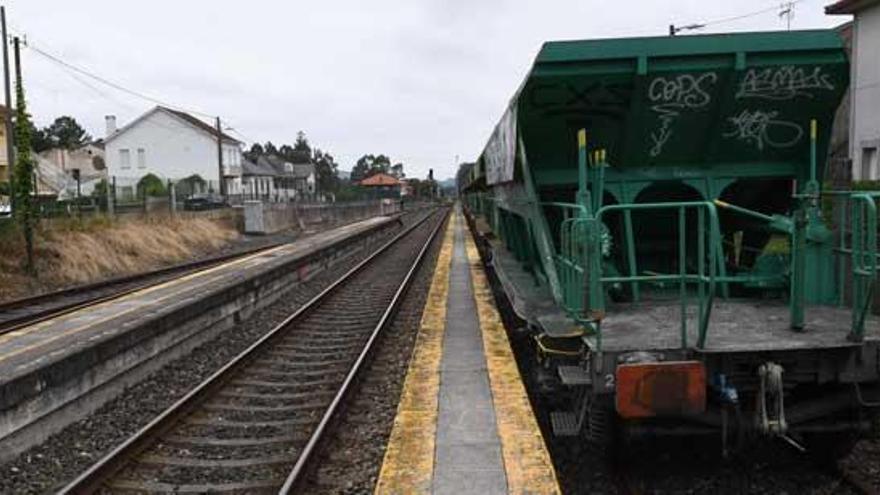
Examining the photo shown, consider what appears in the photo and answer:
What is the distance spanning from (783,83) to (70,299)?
1334cm

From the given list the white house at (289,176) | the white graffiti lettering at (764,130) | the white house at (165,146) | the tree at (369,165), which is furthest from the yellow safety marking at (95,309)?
the tree at (369,165)

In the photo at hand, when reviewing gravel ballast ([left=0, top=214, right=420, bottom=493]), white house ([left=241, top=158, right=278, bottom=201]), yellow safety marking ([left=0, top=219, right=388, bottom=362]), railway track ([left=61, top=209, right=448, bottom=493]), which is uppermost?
white house ([left=241, top=158, right=278, bottom=201])

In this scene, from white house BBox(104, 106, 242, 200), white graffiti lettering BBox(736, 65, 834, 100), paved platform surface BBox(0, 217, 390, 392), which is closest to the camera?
white graffiti lettering BBox(736, 65, 834, 100)

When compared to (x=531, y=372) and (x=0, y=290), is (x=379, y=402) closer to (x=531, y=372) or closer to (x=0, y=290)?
(x=531, y=372)

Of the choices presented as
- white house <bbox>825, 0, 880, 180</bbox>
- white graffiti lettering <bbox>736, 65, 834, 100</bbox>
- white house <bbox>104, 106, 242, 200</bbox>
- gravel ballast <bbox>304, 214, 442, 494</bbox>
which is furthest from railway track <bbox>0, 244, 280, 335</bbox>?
white house <bbox>104, 106, 242, 200</bbox>

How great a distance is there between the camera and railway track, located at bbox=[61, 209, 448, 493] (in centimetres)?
550

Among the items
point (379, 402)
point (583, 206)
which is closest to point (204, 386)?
point (379, 402)

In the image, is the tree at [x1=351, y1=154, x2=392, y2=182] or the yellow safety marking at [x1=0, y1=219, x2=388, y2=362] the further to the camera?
the tree at [x1=351, y1=154, x2=392, y2=182]

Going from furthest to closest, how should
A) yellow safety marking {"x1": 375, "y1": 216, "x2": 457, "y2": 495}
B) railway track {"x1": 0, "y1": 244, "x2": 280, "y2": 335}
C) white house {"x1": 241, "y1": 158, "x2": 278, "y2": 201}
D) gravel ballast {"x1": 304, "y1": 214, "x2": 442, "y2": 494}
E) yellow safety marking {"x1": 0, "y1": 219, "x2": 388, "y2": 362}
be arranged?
white house {"x1": 241, "y1": 158, "x2": 278, "y2": 201}
railway track {"x1": 0, "y1": 244, "x2": 280, "y2": 335}
yellow safety marking {"x1": 0, "y1": 219, "x2": 388, "y2": 362}
gravel ballast {"x1": 304, "y1": 214, "x2": 442, "y2": 494}
yellow safety marking {"x1": 375, "y1": 216, "x2": 457, "y2": 495}

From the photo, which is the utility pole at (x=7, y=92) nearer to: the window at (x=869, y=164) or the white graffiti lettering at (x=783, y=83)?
the white graffiti lettering at (x=783, y=83)

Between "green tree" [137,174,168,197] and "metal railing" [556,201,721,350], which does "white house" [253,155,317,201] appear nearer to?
"green tree" [137,174,168,197]

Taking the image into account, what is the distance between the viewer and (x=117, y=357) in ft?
A: 26.8

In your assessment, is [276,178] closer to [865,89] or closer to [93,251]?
[93,251]

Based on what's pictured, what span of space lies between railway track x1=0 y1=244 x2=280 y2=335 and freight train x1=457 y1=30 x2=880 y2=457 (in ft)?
26.1
